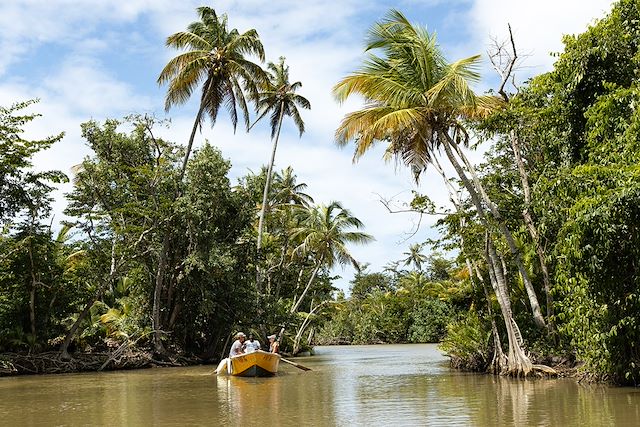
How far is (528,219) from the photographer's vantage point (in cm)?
1614

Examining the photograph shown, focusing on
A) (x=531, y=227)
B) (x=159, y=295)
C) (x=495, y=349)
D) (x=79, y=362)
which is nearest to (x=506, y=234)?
(x=531, y=227)

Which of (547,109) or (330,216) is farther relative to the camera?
(330,216)

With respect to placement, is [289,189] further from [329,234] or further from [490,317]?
[490,317]

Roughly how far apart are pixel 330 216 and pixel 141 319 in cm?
1239

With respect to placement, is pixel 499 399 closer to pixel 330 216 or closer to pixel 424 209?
pixel 424 209

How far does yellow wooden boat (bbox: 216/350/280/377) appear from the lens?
18031mm

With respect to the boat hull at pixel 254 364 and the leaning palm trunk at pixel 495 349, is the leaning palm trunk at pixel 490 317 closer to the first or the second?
the leaning palm trunk at pixel 495 349

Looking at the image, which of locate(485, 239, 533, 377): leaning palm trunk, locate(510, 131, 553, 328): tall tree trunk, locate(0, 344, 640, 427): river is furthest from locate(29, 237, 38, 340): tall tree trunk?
locate(510, 131, 553, 328): tall tree trunk

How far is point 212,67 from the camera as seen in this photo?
26.1 metres

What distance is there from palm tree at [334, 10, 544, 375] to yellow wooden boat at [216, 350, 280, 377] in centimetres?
673

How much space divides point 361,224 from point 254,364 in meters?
17.4

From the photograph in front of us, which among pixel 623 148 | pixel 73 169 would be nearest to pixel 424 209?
pixel 623 148

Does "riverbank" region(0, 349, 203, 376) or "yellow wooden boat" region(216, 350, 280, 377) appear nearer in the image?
"yellow wooden boat" region(216, 350, 280, 377)

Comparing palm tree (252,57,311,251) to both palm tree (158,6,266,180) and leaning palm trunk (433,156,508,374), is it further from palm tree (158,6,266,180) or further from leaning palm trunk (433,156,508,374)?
leaning palm trunk (433,156,508,374)
